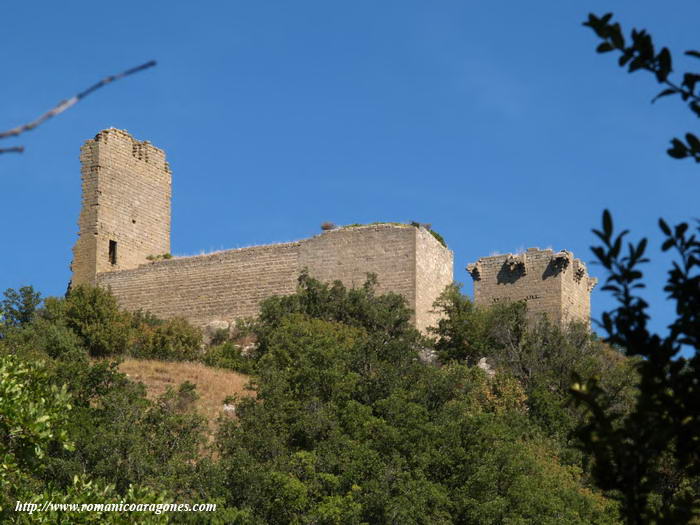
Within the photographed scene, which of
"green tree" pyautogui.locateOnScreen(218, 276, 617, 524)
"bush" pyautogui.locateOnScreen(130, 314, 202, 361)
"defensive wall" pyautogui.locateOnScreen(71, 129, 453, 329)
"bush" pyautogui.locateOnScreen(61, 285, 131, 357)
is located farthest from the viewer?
"defensive wall" pyautogui.locateOnScreen(71, 129, 453, 329)

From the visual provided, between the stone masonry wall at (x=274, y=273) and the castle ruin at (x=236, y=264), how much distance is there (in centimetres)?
3

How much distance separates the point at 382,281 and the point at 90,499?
19489mm

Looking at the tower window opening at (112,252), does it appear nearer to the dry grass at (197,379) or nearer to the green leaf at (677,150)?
the dry grass at (197,379)

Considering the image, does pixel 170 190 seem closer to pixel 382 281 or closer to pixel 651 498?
pixel 382 281

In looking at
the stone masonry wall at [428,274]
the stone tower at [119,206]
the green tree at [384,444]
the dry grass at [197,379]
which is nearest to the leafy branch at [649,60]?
the green tree at [384,444]

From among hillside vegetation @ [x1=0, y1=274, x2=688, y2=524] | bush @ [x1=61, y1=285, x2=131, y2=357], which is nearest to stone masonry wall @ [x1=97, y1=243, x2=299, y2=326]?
hillside vegetation @ [x1=0, y1=274, x2=688, y2=524]

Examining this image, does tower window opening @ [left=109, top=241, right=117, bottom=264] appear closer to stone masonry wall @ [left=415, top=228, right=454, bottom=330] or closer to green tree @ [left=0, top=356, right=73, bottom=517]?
stone masonry wall @ [left=415, top=228, right=454, bottom=330]

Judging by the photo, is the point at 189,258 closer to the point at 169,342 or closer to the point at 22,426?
the point at 169,342

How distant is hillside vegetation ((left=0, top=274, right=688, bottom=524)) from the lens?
798 inches

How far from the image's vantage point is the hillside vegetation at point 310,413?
66.5ft

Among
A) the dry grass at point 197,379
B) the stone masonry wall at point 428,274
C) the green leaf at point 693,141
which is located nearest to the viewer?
the green leaf at point 693,141

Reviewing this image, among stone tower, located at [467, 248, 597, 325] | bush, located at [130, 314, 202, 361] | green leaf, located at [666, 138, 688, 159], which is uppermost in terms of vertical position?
stone tower, located at [467, 248, 597, 325]

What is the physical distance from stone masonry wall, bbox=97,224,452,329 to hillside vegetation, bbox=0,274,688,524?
2.60ft

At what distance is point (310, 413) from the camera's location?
24.8 metres
